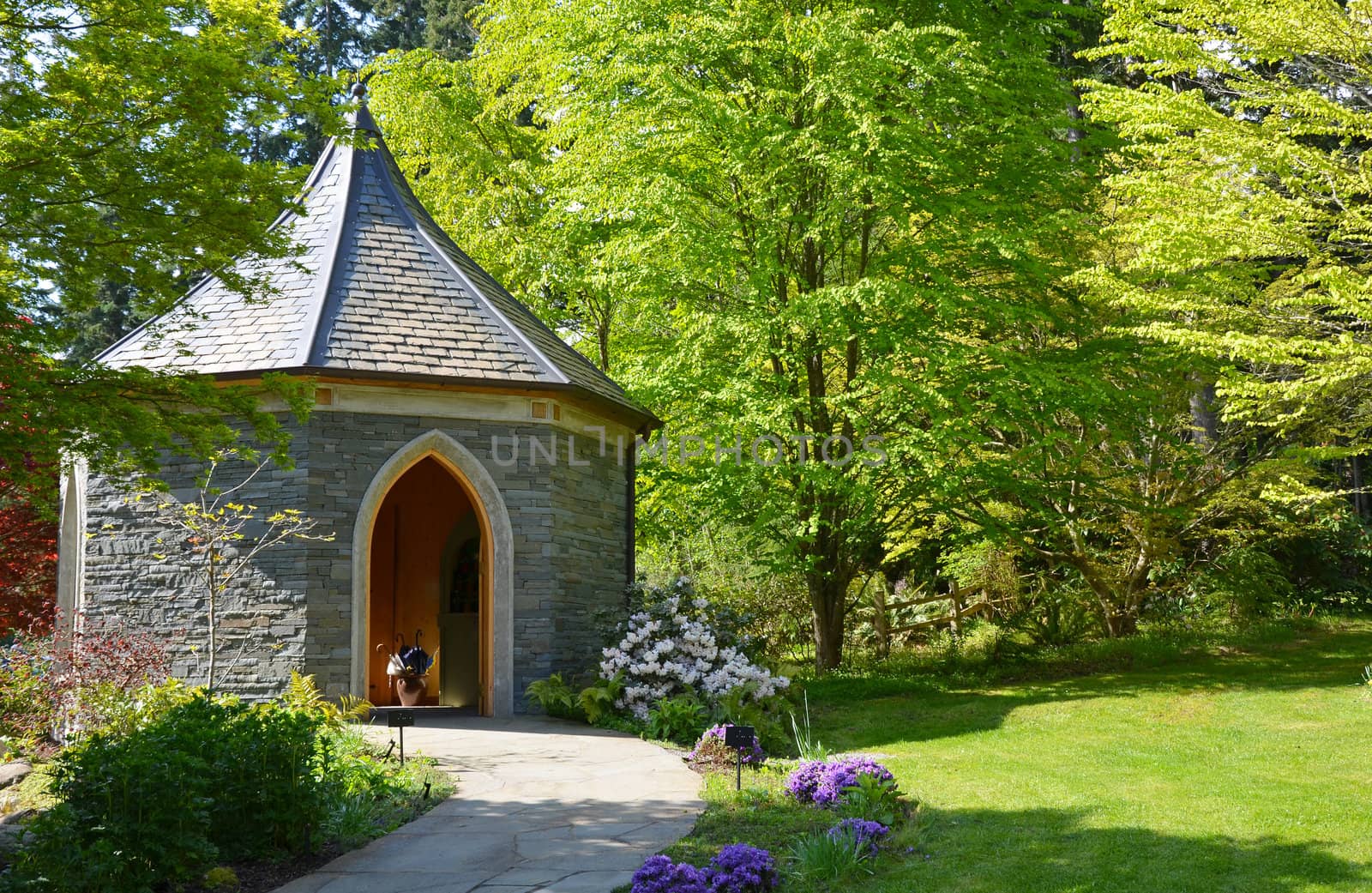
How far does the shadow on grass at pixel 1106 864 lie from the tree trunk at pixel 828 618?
827 centimetres

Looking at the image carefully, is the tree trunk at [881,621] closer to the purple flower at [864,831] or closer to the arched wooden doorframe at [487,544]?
the arched wooden doorframe at [487,544]

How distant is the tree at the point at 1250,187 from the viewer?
10.4 m

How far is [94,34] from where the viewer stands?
6.21 meters

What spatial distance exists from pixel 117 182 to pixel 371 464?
5.04 m

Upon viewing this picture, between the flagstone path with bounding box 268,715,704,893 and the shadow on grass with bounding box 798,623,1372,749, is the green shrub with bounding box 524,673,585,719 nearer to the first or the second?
the flagstone path with bounding box 268,715,704,893

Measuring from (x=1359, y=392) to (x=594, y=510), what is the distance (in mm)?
9022

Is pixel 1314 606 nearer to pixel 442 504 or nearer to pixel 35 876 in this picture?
pixel 442 504

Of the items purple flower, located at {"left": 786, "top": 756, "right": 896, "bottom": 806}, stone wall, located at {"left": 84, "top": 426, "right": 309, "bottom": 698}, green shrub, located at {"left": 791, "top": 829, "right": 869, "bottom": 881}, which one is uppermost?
stone wall, located at {"left": 84, "top": 426, "right": 309, "bottom": 698}

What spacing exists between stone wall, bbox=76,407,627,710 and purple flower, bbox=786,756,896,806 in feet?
14.6

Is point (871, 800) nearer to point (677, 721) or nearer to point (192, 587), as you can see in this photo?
point (677, 721)

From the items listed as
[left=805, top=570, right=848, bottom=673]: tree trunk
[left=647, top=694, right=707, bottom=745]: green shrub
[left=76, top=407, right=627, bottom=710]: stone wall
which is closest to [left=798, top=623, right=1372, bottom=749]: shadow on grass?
[left=805, top=570, right=848, bottom=673]: tree trunk

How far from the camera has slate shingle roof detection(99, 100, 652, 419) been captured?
11039 millimetres

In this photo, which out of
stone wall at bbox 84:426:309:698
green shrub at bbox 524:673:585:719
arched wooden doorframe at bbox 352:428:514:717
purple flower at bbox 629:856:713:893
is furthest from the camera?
arched wooden doorframe at bbox 352:428:514:717

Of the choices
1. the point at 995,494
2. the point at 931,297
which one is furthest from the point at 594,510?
the point at 995,494
